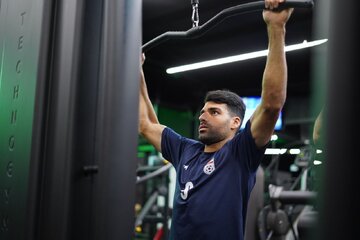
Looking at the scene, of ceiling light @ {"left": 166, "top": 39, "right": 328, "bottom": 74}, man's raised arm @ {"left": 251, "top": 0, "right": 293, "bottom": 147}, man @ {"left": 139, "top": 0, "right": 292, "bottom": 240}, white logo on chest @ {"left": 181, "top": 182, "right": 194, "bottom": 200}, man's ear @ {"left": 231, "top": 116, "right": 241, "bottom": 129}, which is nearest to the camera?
man's raised arm @ {"left": 251, "top": 0, "right": 293, "bottom": 147}

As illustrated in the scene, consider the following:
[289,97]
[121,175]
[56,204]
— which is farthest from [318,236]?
[289,97]

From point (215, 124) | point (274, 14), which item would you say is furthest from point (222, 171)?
point (274, 14)

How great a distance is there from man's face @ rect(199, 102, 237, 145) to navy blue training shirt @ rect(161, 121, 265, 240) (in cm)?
11

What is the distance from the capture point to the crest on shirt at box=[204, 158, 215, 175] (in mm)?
1922

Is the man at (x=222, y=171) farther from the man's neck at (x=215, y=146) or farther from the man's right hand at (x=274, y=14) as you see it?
the man's right hand at (x=274, y=14)

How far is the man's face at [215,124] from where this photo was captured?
82.5 inches

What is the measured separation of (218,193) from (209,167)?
141 mm

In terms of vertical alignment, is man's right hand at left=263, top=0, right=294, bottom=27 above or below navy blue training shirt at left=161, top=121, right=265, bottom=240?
Result: above

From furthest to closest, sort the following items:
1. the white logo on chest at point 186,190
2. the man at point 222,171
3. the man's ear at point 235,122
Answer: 1. the man's ear at point 235,122
2. the white logo on chest at point 186,190
3. the man at point 222,171

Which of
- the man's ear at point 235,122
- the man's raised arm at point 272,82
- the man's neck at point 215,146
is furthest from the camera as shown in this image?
the man's ear at point 235,122

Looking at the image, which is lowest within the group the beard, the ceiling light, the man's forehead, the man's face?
the beard

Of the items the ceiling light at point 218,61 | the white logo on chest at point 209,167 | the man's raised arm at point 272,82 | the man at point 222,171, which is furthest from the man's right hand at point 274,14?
the ceiling light at point 218,61

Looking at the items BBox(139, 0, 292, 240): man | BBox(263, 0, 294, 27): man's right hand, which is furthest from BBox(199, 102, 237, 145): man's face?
BBox(263, 0, 294, 27): man's right hand

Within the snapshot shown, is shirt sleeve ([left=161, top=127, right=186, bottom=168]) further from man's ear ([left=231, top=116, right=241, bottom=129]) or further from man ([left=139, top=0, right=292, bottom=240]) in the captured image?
man's ear ([left=231, top=116, right=241, bottom=129])
